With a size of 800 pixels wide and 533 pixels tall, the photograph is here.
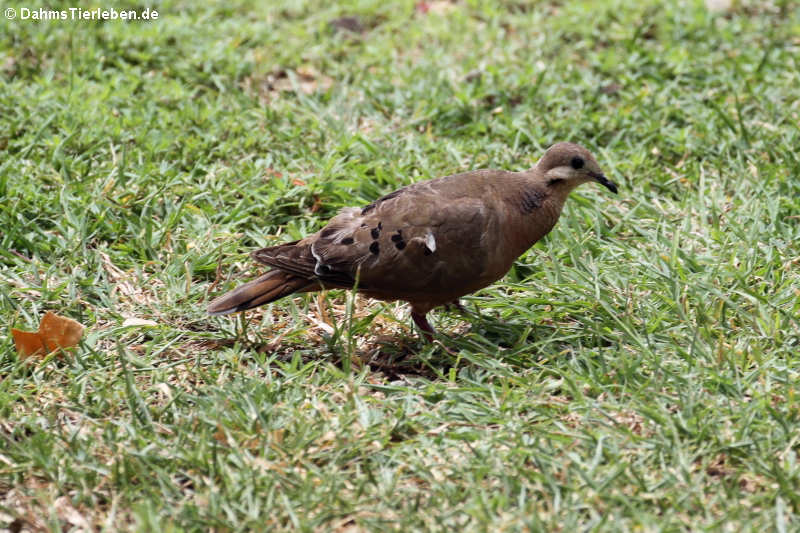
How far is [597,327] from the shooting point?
4.00m

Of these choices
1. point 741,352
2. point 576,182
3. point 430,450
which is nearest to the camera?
point 430,450

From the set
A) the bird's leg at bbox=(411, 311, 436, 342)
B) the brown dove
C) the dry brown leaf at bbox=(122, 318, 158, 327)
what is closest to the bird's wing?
the brown dove

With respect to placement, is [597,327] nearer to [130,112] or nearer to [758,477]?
[758,477]

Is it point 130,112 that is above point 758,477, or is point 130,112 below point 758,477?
above

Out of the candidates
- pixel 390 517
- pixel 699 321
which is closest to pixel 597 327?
pixel 699 321

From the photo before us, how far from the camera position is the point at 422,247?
400 cm

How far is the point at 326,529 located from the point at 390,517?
202mm

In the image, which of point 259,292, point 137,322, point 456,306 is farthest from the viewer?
point 456,306

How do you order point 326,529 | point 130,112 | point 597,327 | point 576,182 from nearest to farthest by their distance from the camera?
point 326,529 < point 597,327 < point 576,182 < point 130,112

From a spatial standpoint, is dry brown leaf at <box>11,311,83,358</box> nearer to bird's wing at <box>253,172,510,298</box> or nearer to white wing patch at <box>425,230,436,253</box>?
bird's wing at <box>253,172,510,298</box>

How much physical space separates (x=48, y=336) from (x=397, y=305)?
153cm

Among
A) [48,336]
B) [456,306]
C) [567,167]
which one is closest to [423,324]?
[456,306]

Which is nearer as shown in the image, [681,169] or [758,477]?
[758,477]

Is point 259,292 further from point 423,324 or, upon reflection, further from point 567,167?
point 567,167
